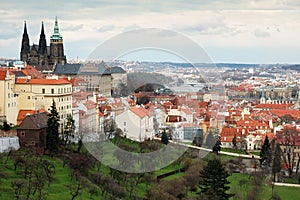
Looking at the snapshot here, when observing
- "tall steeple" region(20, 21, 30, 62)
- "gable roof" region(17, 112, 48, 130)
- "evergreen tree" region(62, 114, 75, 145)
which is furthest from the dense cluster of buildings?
"tall steeple" region(20, 21, 30, 62)

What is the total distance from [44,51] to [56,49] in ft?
3.55

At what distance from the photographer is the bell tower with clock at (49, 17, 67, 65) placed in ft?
183

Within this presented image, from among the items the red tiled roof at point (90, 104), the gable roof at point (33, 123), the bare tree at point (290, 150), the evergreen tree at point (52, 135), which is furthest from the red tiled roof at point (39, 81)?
the bare tree at point (290, 150)

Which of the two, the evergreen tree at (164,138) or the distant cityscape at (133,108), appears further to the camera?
the evergreen tree at (164,138)

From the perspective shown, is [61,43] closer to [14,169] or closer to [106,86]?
[106,86]

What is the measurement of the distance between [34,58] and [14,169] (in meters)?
35.5

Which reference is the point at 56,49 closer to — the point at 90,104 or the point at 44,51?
the point at 44,51

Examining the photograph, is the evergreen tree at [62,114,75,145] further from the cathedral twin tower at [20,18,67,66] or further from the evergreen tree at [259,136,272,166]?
the cathedral twin tower at [20,18,67,66]

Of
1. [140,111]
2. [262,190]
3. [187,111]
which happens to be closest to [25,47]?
[187,111]

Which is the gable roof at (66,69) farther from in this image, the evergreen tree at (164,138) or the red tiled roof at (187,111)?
the evergreen tree at (164,138)

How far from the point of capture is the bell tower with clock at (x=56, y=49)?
5578cm

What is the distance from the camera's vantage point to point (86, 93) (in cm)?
3441

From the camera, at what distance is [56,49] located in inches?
2210

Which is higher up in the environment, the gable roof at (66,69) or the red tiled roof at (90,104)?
the gable roof at (66,69)
